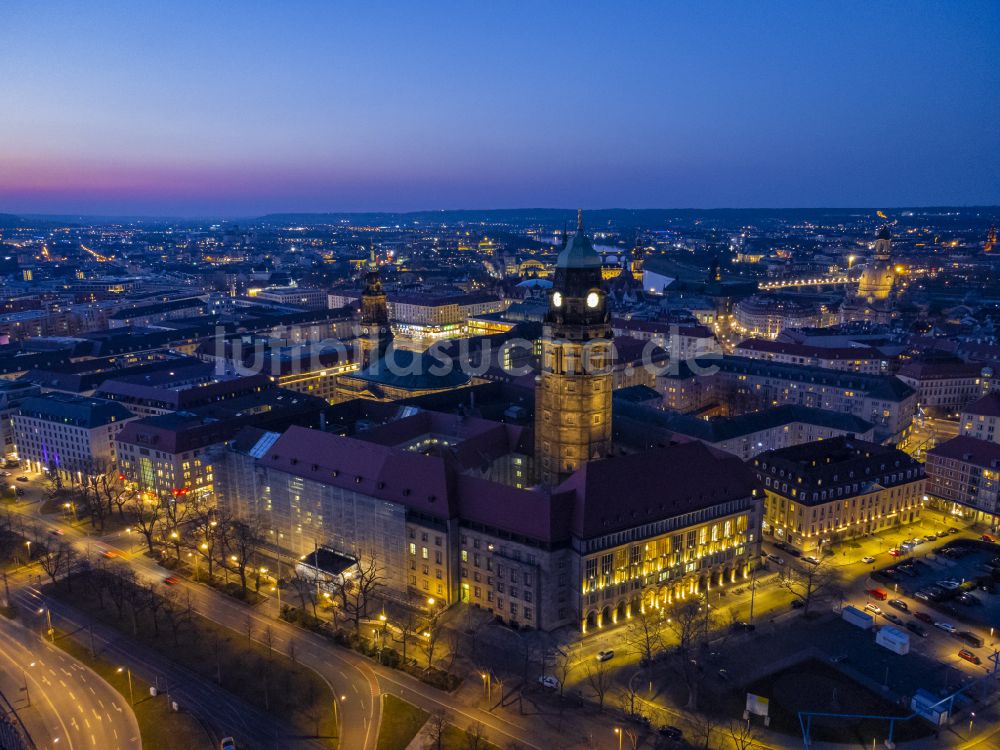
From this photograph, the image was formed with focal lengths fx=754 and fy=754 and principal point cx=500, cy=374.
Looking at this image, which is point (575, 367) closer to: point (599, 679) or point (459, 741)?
point (599, 679)

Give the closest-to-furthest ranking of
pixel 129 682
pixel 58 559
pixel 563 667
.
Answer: pixel 129 682, pixel 563 667, pixel 58 559

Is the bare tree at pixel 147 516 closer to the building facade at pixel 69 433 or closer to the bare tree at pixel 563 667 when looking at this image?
the building facade at pixel 69 433

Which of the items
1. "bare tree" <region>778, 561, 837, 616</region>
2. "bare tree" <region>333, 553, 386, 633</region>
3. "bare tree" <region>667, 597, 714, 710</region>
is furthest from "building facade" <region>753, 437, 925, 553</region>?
"bare tree" <region>333, 553, 386, 633</region>

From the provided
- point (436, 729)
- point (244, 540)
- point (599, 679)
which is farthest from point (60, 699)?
point (599, 679)

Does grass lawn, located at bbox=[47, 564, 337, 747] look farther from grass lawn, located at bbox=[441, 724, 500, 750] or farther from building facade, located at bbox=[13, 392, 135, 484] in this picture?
building facade, located at bbox=[13, 392, 135, 484]

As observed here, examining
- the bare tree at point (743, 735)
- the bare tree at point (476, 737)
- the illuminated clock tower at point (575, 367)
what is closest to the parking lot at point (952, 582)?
the bare tree at point (743, 735)

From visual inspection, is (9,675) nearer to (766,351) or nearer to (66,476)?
(66,476)

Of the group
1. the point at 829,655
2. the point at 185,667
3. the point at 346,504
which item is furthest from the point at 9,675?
the point at 829,655
